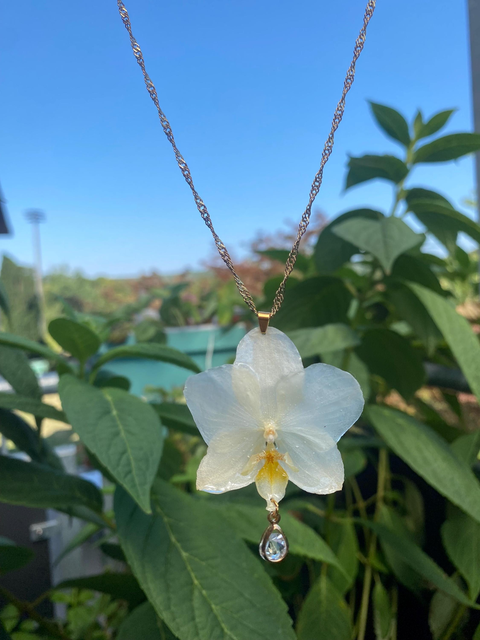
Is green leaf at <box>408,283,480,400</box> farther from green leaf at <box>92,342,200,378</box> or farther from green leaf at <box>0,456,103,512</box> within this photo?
green leaf at <box>0,456,103,512</box>

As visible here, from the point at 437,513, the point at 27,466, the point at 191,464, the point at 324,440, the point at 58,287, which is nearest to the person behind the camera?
the point at 324,440

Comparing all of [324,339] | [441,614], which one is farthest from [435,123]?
[441,614]

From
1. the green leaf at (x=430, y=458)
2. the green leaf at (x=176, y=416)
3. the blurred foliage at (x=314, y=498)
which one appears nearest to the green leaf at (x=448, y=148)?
the blurred foliage at (x=314, y=498)

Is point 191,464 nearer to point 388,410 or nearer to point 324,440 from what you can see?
point 388,410

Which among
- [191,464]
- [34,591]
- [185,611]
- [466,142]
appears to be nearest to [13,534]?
[34,591]

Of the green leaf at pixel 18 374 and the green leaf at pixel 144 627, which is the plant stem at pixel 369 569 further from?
the green leaf at pixel 18 374

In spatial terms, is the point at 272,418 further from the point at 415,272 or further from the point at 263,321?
the point at 415,272

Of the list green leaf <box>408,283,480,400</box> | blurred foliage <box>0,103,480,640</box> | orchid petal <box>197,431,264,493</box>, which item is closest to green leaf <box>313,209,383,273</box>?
blurred foliage <box>0,103,480,640</box>
